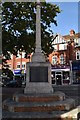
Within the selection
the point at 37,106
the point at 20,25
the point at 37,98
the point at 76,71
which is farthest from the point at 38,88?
the point at 76,71

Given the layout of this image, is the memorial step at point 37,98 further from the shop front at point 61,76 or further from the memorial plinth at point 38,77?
the shop front at point 61,76

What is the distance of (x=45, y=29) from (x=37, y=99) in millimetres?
9841

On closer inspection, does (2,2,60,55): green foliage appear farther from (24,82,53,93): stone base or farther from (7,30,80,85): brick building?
(7,30,80,85): brick building

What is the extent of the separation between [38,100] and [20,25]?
8226 mm

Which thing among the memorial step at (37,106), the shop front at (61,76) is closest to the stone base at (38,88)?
the memorial step at (37,106)

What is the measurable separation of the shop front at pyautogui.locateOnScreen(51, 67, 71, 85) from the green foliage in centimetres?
3016

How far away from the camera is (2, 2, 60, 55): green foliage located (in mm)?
21594

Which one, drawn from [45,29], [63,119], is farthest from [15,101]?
[45,29]

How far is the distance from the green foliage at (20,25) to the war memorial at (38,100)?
4849 millimetres

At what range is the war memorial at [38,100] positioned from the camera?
12.5m

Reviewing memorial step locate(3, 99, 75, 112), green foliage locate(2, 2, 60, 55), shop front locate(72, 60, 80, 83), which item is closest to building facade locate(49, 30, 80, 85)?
shop front locate(72, 60, 80, 83)

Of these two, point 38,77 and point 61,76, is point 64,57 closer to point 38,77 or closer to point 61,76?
point 61,76

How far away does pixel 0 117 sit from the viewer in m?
12.0

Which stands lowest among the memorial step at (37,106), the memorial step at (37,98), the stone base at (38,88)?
the memorial step at (37,106)
